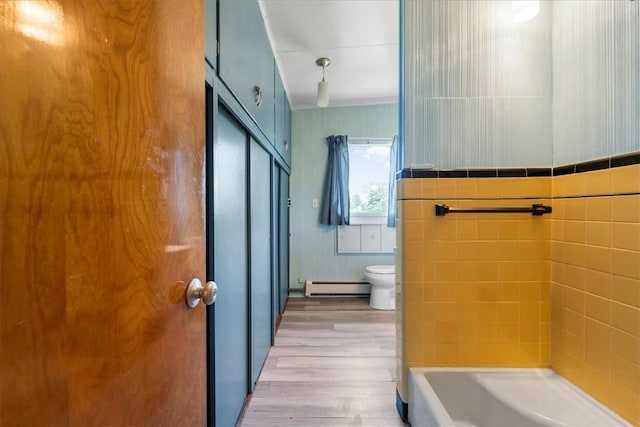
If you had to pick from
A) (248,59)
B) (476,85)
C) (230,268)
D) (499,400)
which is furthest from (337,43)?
(499,400)

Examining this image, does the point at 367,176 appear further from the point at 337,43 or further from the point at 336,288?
the point at 337,43

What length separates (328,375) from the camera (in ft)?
6.40

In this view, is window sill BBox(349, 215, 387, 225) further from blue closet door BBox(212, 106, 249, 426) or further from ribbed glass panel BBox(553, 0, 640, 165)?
ribbed glass panel BBox(553, 0, 640, 165)

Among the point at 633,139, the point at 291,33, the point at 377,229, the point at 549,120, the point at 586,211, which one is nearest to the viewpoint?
the point at 633,139

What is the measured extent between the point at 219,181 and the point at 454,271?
1.16m

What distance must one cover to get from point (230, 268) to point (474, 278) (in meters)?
1.17

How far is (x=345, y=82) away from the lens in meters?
3.01

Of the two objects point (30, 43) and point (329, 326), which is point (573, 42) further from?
point (329, 326)

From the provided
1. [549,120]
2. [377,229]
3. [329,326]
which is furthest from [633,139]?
[377,229]

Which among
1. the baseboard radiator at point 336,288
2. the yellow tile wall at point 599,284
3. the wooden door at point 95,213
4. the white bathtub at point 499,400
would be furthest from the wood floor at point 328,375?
the wooden door at point 95,213

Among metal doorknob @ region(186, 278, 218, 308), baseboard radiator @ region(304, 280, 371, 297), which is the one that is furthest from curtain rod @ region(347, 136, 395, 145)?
metal doorknob @ region(186, 278, 218, 308)

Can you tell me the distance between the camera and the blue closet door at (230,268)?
120cm

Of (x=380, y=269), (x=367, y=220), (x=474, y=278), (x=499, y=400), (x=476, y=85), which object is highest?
(x=476, y=85)

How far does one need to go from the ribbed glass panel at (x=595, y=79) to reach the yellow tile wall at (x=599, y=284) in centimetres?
12
